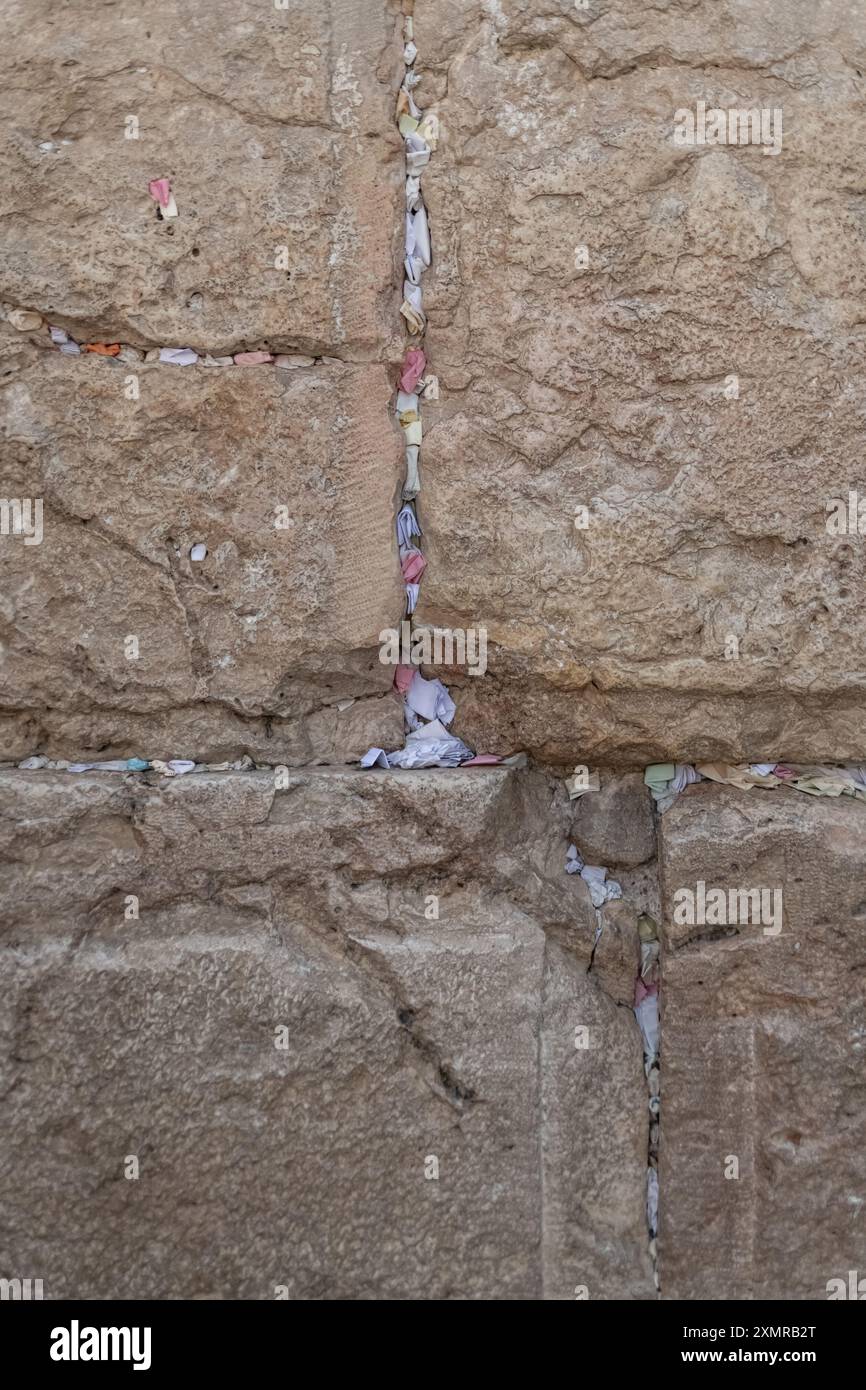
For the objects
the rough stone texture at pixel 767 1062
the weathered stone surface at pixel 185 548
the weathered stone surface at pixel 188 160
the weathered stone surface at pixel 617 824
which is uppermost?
the weathered stone surface at pixel 188 160

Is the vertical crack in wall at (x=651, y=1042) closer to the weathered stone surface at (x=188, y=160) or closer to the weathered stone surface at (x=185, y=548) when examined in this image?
the weathered stone surface at (x=185, y=548)

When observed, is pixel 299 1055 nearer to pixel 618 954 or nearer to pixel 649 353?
pixel 618 954

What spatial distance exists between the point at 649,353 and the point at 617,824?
779 millimetres

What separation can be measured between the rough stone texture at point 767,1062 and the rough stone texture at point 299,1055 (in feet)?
0.33

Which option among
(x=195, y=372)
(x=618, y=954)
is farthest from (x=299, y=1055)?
(x=195, y=372)

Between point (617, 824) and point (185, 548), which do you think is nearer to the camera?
point (185, 548)

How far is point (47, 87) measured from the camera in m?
1.79

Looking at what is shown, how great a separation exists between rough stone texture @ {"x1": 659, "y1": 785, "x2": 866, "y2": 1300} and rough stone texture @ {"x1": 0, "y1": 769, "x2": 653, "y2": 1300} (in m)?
0.10

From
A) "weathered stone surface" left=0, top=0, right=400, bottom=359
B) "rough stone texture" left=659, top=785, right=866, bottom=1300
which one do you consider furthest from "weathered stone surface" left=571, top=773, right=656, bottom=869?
"weathered stone surface" left=0, top=0, right=400, bottom=359

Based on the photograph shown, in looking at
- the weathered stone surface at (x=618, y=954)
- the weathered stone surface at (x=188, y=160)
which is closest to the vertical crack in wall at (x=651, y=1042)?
the weathered stone surface at (x=618, y=954)

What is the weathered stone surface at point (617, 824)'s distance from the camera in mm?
1957

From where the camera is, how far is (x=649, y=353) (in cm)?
181

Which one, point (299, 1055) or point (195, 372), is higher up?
point (195, 372)

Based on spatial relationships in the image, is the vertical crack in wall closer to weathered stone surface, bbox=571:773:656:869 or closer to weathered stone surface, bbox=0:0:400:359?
weathered stone surface, bbox=571:773:656:869
